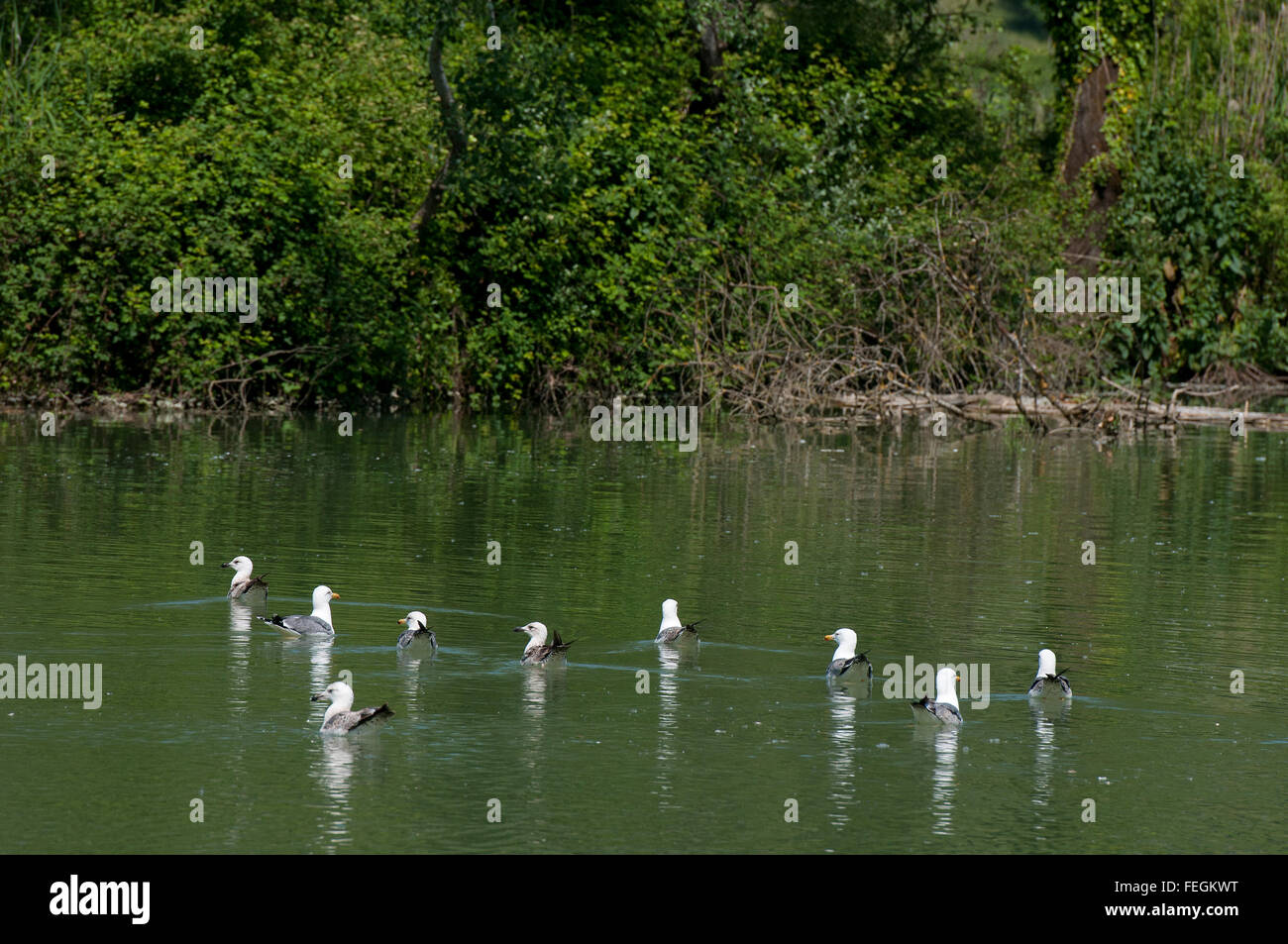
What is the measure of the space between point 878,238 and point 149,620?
25915 millimetres

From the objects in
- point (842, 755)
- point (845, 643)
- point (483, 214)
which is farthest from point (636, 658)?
point (483, 214)

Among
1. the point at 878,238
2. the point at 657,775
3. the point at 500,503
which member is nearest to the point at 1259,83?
the point at 878,238

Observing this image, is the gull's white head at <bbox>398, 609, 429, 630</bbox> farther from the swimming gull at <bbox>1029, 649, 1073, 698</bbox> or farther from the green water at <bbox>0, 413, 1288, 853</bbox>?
the swimming gull at <bbox>1029, 649, 1073, 698</bbox>

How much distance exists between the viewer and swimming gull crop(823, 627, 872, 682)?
40.1 ft

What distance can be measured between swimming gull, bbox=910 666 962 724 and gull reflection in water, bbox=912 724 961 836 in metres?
0.06

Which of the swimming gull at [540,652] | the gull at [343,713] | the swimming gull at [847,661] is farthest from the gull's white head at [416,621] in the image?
the swimming gull at [847,661]

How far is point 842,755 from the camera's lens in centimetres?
1077

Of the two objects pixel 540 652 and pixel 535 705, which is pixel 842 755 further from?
pixel 540 652

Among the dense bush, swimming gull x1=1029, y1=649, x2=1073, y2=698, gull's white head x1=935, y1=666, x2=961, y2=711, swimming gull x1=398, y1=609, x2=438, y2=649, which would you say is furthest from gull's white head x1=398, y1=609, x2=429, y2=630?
the dense bush

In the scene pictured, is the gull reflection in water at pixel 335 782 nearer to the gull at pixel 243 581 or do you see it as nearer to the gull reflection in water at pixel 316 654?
the gull reflection in water at pixel 316 654

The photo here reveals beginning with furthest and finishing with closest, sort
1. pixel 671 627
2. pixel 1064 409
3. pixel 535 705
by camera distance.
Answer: pixel 1064 409 → pixel 671 627 → pixel 535 705

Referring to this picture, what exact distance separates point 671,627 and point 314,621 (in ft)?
8.41

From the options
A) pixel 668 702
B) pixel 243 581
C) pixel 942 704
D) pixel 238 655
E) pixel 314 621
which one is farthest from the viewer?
pixel 243 581

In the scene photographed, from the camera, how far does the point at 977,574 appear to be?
17.4 m
